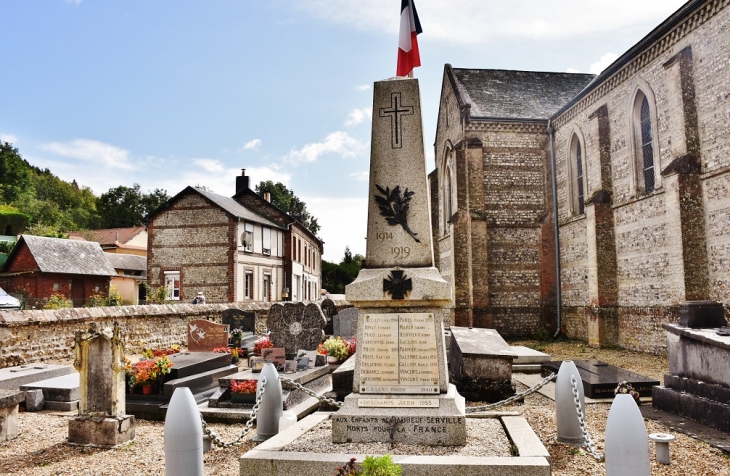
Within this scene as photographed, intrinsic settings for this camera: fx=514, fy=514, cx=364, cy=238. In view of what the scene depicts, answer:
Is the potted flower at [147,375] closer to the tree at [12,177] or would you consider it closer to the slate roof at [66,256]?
the slate roof at [66,256]

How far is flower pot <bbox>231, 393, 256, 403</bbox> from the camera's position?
785cm

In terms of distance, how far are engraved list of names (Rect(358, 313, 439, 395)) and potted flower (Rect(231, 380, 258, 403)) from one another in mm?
3189

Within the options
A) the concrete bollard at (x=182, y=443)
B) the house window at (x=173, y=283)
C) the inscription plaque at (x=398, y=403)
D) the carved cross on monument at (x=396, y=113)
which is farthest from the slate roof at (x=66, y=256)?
the inscription plaque at (x=398, y=403)

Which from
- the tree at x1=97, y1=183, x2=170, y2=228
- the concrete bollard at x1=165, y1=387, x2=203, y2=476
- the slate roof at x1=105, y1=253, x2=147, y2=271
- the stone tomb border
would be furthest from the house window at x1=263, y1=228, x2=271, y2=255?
the tree at x1=97, y1=183, x2=170, y2=228

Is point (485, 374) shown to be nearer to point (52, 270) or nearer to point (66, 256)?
point (52, 270)

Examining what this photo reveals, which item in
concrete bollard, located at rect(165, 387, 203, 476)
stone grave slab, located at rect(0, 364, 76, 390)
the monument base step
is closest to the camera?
concrete bollard, located at rect(165, 387, 203, 476)

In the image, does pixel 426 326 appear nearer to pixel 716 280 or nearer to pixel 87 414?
pixel 87 414

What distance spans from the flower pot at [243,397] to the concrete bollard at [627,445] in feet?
17.7

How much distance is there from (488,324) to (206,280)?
50.4 ft

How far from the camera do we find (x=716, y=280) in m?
12.5

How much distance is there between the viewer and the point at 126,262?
41.9 m

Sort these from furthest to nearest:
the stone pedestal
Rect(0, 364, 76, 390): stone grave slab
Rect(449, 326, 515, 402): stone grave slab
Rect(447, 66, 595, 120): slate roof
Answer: Rect(447, 66, 595, 120): slate roof, Rect(449, 326, 515, 402): stone grave slab, Rect(0, 364, 76, 390): stone grave slab, the stone pedestal

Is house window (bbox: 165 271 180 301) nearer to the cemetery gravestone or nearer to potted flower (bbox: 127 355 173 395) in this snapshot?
potted flower (bbox: 127 355 173 395)

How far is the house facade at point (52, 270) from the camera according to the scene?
93.2 feet
